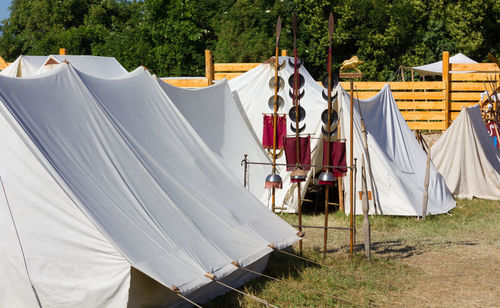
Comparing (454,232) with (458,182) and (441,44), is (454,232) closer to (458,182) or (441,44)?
(458,182)

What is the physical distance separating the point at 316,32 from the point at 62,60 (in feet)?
54.9

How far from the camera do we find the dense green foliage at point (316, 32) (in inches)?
1005

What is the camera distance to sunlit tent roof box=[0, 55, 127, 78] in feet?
39.9

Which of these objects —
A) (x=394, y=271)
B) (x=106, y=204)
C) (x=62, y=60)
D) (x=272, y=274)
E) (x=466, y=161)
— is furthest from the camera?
(x=466, y=161)

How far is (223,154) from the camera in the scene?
10562 millimetres

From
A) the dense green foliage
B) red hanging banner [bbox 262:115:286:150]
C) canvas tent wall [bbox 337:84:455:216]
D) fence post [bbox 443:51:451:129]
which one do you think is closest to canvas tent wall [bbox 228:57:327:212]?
red hanging banner [bbox 262:115:286:150]

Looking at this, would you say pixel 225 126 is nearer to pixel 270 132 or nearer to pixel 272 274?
pixel 270 132

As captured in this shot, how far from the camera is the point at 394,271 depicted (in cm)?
721

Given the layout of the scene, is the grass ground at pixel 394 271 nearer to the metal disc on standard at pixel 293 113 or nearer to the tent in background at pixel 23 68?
the metal disc on standard at pixel 293 113

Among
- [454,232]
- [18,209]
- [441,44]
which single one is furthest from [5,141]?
[441,44]

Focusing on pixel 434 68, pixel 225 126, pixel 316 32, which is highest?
pixel 316 32

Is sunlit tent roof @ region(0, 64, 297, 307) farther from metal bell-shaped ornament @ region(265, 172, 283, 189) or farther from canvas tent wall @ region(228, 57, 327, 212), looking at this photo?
canvas tent wall @ region(228, 57, 327, 212)

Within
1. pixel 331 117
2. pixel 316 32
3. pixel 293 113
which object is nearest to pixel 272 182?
pixel 293 113

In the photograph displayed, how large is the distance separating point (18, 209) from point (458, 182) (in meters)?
9.80
